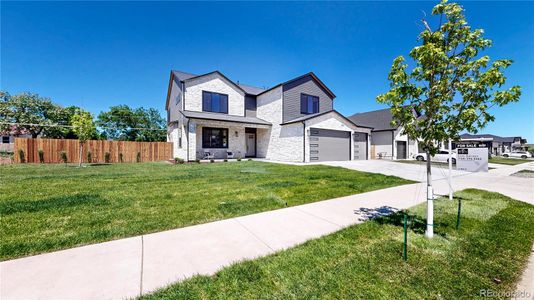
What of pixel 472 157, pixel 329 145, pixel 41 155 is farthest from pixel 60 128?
pixel 472 157

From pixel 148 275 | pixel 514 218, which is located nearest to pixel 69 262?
pixel 148 275

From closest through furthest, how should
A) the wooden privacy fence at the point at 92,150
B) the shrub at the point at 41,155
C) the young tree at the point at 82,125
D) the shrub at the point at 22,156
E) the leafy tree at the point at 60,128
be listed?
1. the young tree at the point at 82,125
2. the shrub at the point at 22,156
3. the wooden privacy fence at the point at 92,150
4. the shrub at the point at 41,155
5. the leafy tree at the point at 60,128

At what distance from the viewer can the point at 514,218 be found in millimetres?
4445

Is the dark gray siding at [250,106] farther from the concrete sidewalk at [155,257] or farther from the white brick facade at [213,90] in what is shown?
the concrete sidewalk at [155,257]

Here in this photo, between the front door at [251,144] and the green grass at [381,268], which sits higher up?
the front door at [251,144]

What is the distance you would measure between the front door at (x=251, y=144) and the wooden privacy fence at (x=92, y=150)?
290 inches

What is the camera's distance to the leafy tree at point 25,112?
1025 inches

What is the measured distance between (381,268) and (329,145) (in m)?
16.2

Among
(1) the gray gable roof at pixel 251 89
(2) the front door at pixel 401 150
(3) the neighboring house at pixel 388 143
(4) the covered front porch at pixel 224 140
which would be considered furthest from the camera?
(2) the front door at pixel 401 150

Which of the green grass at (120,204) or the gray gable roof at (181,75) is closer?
the green grass at (120,204)

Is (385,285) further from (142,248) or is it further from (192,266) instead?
(142,248)

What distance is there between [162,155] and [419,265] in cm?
1996

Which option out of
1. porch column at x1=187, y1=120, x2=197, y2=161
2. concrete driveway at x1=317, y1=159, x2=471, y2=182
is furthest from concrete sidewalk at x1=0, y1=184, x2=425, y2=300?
porch column at x1=187, y1=120, x2=197, y2=161

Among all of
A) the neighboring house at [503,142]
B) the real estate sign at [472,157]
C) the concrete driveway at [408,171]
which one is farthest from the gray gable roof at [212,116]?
the neighboring house at [503,142]
